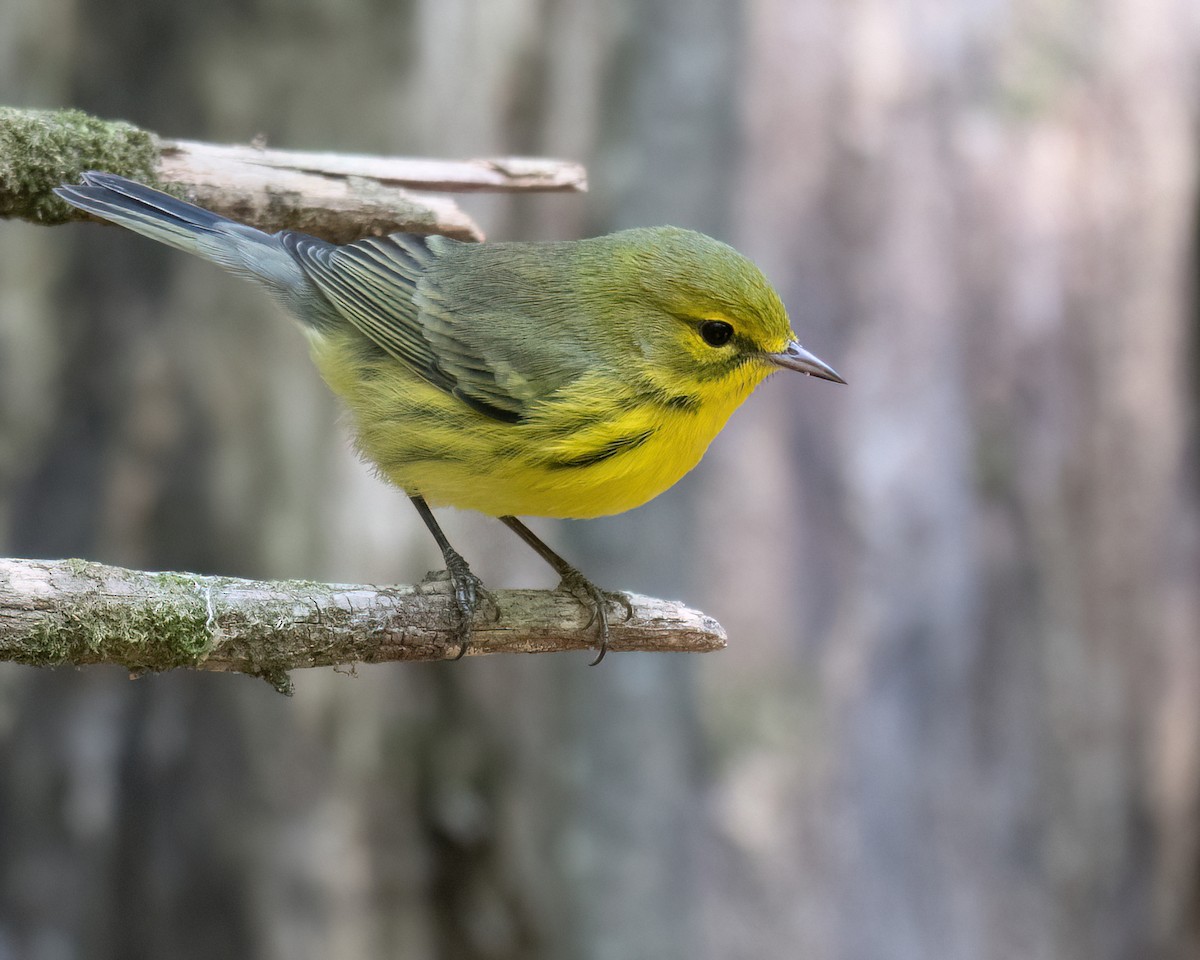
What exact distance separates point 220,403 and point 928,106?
378 cm

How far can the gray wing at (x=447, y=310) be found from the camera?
12.3 feet

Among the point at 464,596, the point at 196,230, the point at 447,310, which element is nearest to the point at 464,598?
the point at 464,596

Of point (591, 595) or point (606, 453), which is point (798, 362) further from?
point (591, 595)

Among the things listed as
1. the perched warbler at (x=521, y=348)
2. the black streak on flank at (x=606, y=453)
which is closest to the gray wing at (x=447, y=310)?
the perched warbler at (x=521, y=348)

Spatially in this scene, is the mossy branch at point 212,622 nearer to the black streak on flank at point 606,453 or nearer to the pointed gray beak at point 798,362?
the black streak on flank at point 606,453

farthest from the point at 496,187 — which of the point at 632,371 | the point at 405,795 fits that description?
the point at 405,795

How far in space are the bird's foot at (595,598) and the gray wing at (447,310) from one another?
0.68 meters

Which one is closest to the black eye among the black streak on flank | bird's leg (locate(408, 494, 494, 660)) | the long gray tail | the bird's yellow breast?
the bird's yellow breast

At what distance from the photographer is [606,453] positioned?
3488mm

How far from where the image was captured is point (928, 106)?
5.92m

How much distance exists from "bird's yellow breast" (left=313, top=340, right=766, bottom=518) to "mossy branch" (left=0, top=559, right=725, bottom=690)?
37cm

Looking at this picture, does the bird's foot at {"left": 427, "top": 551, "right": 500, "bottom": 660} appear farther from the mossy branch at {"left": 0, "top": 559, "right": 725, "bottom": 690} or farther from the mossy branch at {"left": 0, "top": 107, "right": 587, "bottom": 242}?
the mossy branch at {"left": 0, "top": 107, "right": 587, "bottom": 242}

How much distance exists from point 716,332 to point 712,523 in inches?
91.3

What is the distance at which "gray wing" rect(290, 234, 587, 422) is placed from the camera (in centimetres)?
374
